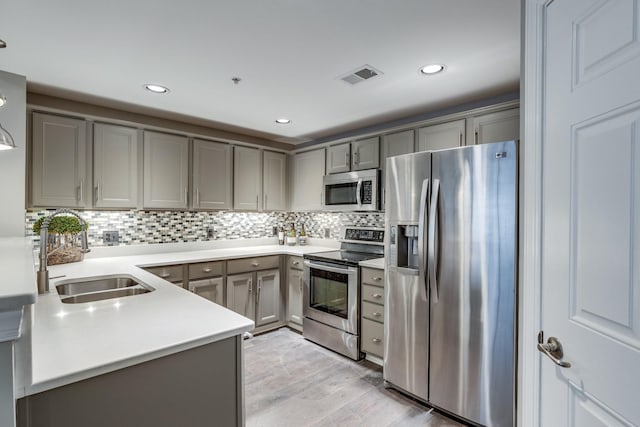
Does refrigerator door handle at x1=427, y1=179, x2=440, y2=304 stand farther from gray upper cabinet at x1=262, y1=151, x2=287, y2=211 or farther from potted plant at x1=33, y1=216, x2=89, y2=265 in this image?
potted plant at x1=33, y1=216, x2=89, y2=265

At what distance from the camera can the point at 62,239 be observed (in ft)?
9.10

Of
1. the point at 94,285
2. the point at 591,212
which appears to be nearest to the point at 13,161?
the point at 94,285

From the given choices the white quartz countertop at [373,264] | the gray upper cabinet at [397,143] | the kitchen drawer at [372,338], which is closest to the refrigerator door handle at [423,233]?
the white quartz countertop at [373,264]

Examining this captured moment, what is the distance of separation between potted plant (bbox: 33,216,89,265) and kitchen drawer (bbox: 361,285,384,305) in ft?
7.55

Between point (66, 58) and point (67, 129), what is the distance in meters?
0.87

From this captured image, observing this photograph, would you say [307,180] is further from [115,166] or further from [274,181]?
[115,166]

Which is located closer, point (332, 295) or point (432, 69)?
point (432, 69)

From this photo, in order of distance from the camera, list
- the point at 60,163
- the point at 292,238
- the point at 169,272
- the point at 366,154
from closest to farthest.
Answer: the point at 60,163
the point at 169,272
the point at 366,154
the point at 292,238

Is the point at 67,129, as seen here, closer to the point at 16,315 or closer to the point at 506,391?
the point at 16,315

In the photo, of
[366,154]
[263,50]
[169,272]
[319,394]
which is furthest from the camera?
[366,154]

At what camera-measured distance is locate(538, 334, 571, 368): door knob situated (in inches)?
40.5

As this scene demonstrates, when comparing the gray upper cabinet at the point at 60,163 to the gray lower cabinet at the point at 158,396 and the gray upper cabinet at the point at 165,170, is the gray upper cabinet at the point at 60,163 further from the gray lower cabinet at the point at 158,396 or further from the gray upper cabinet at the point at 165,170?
the gray lower cabinet at the point at 158,396

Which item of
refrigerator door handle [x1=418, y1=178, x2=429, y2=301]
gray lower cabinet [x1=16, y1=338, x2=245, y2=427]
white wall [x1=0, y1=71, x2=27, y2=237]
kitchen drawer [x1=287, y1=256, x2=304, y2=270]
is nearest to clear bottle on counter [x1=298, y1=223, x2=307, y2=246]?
kitchen drawer [x1=287, y1=256, x2=304, y2=270]

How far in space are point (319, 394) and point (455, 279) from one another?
1305 millimetres
